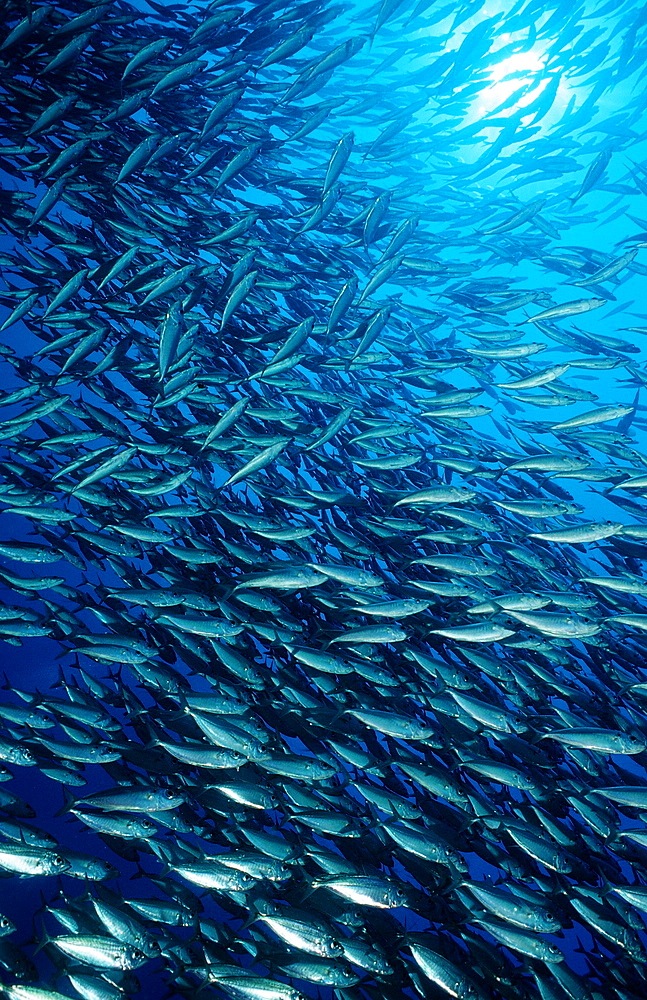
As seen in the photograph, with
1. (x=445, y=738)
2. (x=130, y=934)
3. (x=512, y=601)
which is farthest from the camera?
(x=445, y=738)

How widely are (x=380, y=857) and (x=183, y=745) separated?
1606mm

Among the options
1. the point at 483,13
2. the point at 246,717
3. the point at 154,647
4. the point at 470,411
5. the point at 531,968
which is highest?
the point at 483,13

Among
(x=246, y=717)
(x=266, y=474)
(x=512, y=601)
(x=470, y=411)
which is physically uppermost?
(x=470, y=411)

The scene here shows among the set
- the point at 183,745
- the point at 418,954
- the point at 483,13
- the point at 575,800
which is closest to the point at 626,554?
the point at 575,800

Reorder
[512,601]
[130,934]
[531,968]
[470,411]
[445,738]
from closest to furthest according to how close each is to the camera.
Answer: [130,934]
[531,968]
[512,601]
[445,738]
[470,411]

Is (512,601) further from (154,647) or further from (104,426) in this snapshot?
(104,426)

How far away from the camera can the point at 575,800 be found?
3.54 meters

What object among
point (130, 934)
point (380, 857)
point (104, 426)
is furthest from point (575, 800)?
point (104, 426)

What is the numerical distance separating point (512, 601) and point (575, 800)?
53.4 inches

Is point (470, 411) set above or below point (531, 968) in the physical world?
above

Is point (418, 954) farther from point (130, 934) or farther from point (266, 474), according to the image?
point (266, 474)

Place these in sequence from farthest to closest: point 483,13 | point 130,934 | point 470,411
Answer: point 483,13, point 470,411, point 130,934

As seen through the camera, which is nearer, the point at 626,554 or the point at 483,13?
the point at 626,554

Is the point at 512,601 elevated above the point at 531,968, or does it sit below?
above
